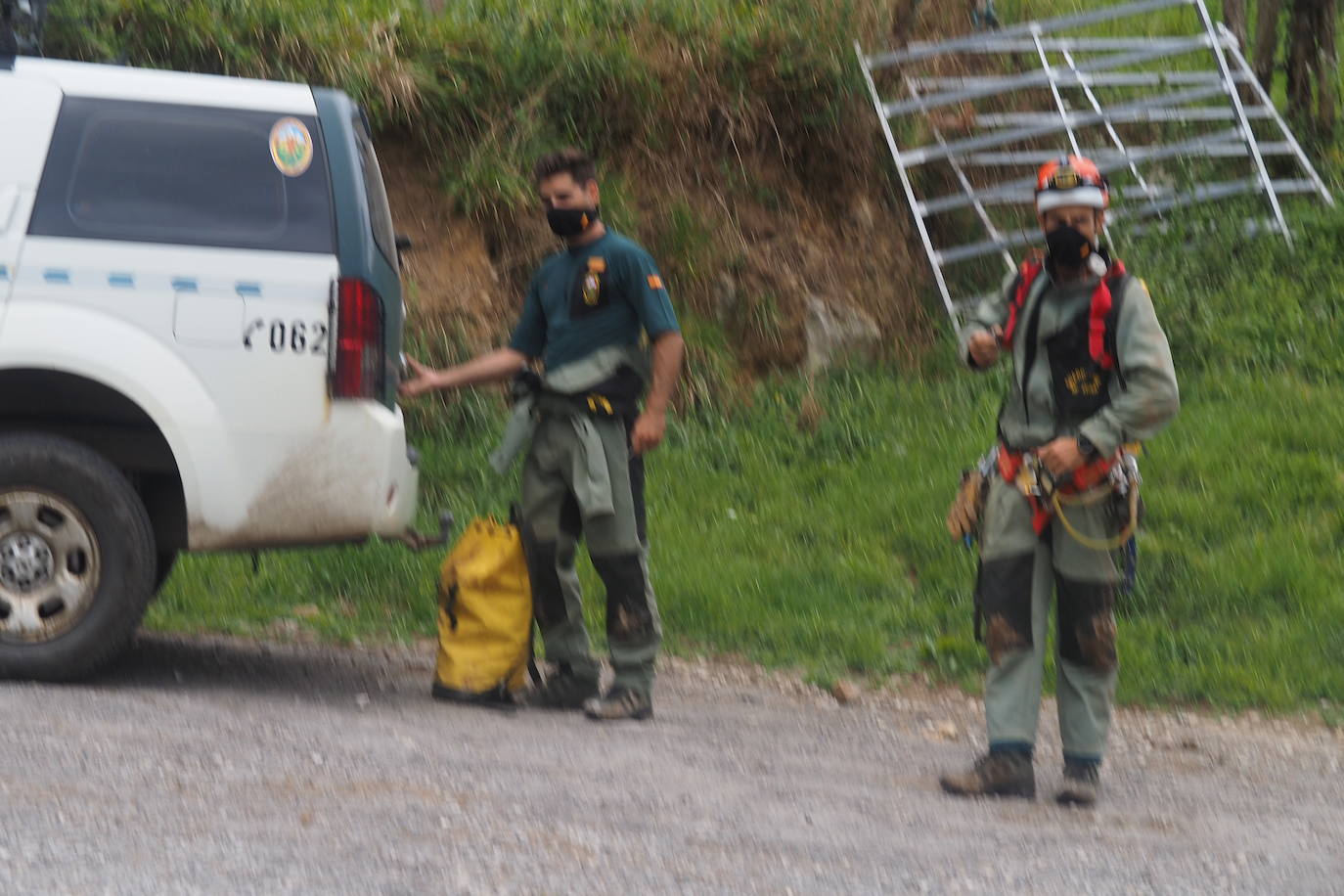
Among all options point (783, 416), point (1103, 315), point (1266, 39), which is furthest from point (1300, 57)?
point (1103, 315)

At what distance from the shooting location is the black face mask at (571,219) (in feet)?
20.8

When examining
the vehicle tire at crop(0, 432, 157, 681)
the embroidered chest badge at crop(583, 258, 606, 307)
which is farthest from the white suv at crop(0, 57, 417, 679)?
the embroidered chest badge at crop(583, 258, 606, 307)

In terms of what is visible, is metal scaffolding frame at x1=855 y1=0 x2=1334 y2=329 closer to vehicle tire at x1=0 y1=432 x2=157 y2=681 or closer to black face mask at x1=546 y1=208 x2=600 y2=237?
black face mask at x1=546 y1=208 x2=600 y2=237

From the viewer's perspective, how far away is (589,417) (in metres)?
6.28

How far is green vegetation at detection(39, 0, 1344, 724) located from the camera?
26.7 ft

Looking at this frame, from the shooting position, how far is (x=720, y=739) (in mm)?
6332

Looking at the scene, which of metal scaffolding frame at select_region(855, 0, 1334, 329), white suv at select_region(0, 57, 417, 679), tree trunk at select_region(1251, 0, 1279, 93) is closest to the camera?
white suv at select_region(0, 57, 417, 679)

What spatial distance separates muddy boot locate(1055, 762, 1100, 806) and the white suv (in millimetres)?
2477

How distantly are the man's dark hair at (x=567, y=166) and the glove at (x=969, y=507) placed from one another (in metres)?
1.75

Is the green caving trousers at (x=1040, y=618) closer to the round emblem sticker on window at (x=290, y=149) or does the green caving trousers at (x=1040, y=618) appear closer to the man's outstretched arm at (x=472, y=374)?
the man's outstretched arm at (x=472, y=374)

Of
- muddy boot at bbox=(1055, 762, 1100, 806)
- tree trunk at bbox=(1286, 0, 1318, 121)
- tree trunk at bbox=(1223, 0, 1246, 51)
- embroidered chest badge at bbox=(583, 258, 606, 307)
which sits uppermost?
tree trunk at bbox=(1223, 0, 1246, 51)

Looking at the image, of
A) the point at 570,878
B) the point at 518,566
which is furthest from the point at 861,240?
the point at 570,878

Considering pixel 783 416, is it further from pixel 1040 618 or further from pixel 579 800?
pixel 579 800

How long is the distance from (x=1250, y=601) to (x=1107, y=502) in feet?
9.84
